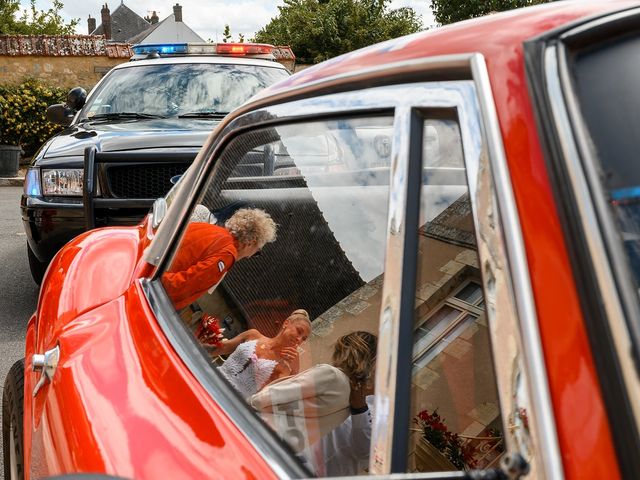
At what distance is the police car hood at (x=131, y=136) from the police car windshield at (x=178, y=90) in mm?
266

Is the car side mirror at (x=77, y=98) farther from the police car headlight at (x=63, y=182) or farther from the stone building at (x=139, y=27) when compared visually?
the stone building at (x=139, y=27)

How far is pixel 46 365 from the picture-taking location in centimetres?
201

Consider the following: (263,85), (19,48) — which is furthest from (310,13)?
(263,85)

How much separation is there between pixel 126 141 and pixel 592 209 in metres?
4.57

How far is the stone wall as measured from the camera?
56.1 ft

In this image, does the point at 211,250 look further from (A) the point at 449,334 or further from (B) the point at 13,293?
(B) the point at 13,293

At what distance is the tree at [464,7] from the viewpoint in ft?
84.6

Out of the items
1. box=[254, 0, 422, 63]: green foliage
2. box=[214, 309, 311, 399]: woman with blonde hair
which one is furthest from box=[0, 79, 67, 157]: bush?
box=[214, 309, 311, 399]: woman with blonde hair

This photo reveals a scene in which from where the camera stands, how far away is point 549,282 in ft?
3.08

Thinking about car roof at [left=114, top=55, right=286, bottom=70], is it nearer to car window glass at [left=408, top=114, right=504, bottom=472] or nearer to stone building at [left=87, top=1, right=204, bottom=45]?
car window glass at [left=408, top=114, right=504, bottom=472]

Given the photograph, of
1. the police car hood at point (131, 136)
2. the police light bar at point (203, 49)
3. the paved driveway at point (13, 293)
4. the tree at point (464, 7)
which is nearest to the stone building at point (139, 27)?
the tree at point (464, 7)

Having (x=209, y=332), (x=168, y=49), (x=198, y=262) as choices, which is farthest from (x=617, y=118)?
(x=168, y=49)

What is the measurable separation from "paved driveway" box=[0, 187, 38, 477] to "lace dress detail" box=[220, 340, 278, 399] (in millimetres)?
2090

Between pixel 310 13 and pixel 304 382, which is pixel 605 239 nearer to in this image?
pixel 304 382
